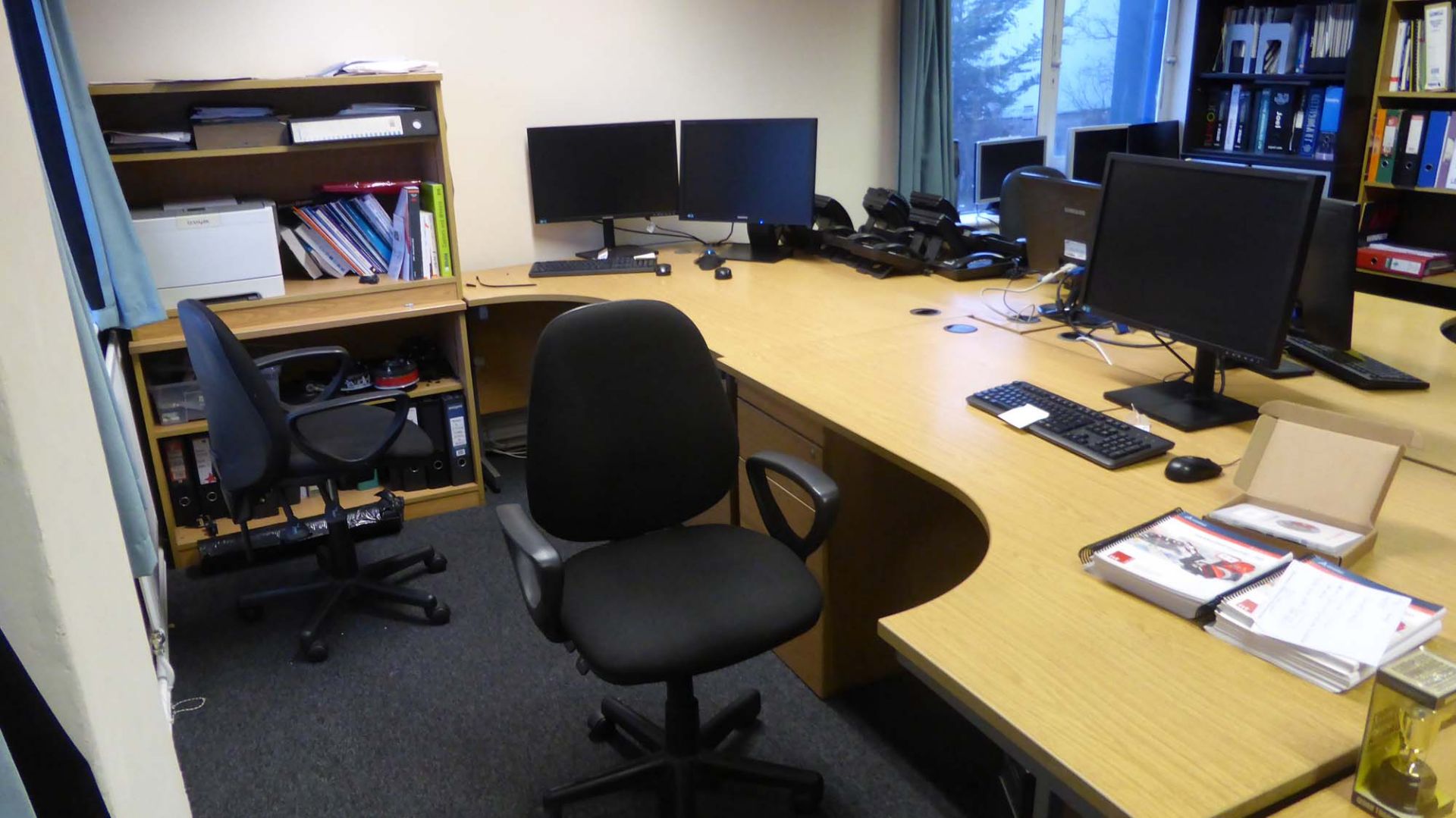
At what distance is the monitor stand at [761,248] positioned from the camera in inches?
149

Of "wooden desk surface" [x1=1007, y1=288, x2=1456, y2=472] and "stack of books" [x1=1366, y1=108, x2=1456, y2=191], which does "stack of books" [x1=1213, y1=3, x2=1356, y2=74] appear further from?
"wooden desk surface" [x1=1007, y1=288, x2=1456, y2=472]

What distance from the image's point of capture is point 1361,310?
281 centimetres

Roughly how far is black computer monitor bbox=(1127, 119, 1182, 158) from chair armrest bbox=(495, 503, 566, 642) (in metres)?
3.83

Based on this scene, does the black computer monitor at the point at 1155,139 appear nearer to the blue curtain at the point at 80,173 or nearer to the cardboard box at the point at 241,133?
the cardboard box at the point at 241,133

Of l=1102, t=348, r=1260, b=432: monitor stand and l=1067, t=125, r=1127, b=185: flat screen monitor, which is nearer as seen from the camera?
l=1102, t=348, r=1260, b=432: monitor stand

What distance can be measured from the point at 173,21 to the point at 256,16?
24 cm

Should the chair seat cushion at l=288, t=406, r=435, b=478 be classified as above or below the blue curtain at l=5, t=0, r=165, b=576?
below

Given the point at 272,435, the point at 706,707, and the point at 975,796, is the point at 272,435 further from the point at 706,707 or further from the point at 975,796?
the point at 975,796

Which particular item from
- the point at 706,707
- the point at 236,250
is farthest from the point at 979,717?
the point at 236,250

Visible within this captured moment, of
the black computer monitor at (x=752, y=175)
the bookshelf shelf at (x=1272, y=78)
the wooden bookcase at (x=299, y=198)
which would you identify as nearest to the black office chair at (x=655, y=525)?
the wooden bookcase at (x=299, y=198)

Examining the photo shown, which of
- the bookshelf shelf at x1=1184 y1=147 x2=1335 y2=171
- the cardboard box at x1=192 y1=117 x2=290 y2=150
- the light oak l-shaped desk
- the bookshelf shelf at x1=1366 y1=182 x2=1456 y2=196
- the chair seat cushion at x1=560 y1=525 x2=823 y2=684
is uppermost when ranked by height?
the cardboard box at x1=192 y1=117 x2=290 y2=150

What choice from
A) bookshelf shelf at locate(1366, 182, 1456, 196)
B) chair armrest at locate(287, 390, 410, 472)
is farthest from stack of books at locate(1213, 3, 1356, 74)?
chair armrest at locate(287, 390, 410, 472)

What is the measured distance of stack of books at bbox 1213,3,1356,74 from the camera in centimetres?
440

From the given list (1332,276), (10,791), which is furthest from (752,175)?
(10,791)
